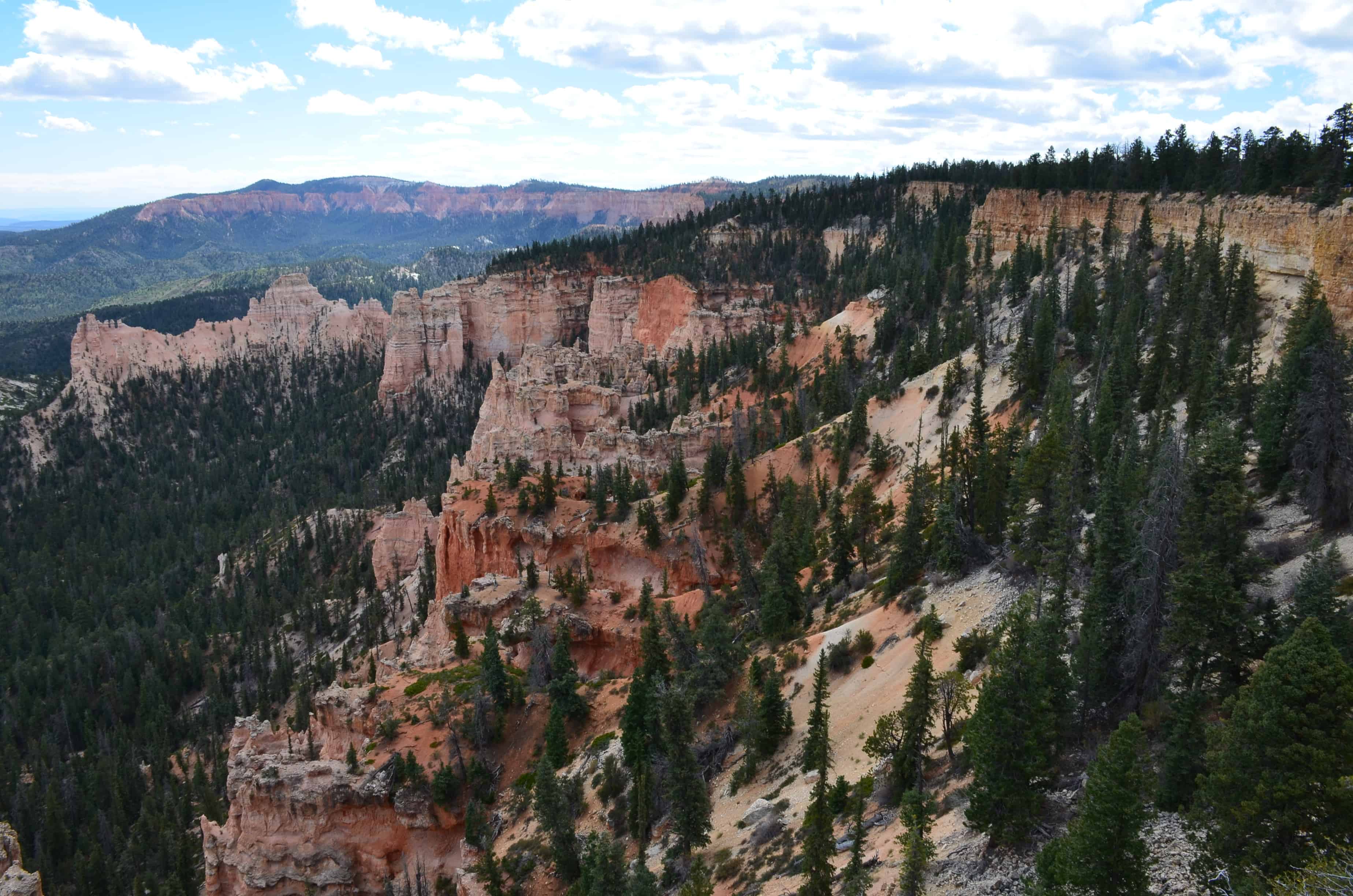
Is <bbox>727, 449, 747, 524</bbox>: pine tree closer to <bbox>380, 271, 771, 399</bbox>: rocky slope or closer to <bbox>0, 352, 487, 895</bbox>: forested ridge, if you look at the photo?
<bbox>0, 352, 487, 895</bbox>: forested ridge

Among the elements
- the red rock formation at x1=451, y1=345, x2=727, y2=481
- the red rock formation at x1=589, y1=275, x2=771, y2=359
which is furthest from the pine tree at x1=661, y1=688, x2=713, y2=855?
the red rock formation at x1=589, y1=275, x2=771, y2=359

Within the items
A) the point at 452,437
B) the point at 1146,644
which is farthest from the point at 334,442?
the point at 1146,644

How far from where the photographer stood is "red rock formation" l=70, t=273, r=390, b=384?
147 meters

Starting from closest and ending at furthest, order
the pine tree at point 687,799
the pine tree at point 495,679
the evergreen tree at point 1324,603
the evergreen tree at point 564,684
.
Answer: the evergreen tree at point 1324,603
the pine tree at point 687,799
the evergreen tree at point 564,684
the pine tree at point 495,679

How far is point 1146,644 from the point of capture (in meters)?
21.9

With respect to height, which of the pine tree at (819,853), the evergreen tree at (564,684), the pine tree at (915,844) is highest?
the pine tree at (915,844)

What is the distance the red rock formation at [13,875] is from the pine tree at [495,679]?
756 inches

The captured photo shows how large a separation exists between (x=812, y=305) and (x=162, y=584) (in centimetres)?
7784

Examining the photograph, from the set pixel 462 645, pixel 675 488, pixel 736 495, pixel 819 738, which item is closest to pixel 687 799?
pixel 819 738

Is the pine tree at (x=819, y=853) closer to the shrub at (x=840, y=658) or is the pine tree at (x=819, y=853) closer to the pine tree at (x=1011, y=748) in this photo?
the pine tree at (x=1011, y=748)

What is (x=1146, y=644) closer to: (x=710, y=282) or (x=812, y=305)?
(x=812, y=305)

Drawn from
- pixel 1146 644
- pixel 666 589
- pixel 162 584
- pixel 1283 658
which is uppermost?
pixel 1283 658

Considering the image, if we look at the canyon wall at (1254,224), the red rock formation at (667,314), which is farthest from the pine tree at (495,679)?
the red rock formation at (667,314)

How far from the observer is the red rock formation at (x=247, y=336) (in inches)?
5792
